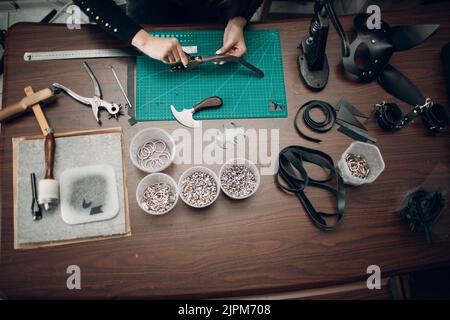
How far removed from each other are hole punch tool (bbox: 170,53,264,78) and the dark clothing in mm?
190

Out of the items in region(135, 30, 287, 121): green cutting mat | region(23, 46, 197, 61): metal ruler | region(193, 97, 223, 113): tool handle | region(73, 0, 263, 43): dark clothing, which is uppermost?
region(73, 0, 263, 43): dark clothing

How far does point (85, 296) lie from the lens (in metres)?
0.96

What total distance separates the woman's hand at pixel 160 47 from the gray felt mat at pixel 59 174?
0.32 meters

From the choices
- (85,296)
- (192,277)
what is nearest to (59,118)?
(85,296)

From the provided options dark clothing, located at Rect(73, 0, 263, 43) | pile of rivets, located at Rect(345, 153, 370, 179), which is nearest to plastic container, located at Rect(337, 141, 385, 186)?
pile of rivets, located at Rect(345, 153, 370, 179)

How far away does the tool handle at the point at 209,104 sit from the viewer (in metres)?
1.11

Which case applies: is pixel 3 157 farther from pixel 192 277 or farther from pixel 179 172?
pixel 192 277

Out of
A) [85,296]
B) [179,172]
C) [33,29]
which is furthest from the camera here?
[33,29]

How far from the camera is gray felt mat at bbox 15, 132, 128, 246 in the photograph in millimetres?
991

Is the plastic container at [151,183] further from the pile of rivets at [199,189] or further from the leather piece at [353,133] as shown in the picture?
the leather piece at [353,133]

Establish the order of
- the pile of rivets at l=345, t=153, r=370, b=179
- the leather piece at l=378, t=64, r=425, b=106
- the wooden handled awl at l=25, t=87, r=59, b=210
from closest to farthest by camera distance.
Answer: the wooden handled awl at l=25, t=87, r=59, b=210 < the pile of rivets at l=345, t=153, r=370, b=179 < the leather piece at l=378, t=64, r=425, b=106

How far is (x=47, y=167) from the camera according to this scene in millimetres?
1014

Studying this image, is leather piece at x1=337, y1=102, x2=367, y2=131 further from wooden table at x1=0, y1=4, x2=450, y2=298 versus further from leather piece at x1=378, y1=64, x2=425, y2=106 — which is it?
leather piece at x1=378, y1=64, x2=425, y2=106
